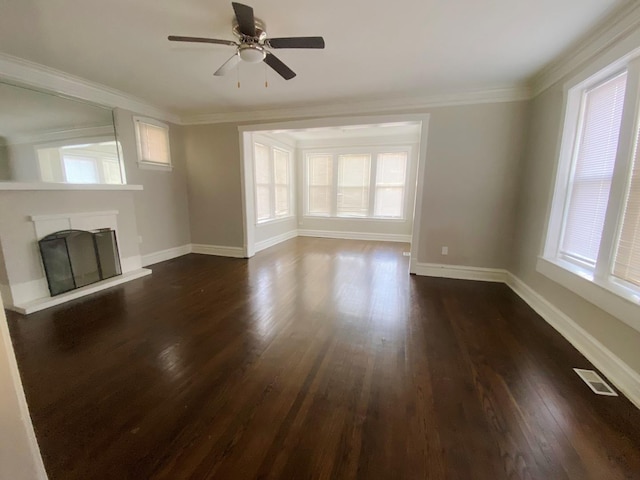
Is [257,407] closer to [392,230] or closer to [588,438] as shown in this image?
[588,438]

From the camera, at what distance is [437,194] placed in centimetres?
381

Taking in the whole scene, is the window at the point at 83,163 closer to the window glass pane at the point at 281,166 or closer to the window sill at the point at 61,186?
the window sill at the point at 61,186

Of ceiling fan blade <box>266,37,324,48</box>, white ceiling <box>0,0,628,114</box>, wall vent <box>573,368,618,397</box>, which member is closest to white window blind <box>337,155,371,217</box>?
white ceiling <box>0,0,628,114</box>

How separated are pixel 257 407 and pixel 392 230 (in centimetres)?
570

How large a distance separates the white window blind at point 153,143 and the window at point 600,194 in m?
5.51

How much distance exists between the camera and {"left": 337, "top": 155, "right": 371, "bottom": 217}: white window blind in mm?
6715

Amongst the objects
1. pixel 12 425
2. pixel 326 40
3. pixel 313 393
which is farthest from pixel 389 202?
pixel 12 425

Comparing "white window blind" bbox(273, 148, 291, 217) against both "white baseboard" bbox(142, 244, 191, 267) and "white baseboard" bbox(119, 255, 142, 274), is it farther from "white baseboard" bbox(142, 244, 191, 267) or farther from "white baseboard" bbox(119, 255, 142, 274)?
"white baseboard" bbox(119, 255, 142, 274)

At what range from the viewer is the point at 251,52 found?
88.5 inches

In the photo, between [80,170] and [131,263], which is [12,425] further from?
[131,263]

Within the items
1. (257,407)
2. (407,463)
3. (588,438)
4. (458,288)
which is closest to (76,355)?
(257,407)

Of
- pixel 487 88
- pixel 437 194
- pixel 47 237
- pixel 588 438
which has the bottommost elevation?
pixel 588 438

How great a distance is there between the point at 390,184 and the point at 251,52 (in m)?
4.95

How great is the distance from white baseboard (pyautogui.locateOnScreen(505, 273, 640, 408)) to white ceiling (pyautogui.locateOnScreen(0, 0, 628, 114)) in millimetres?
2479
